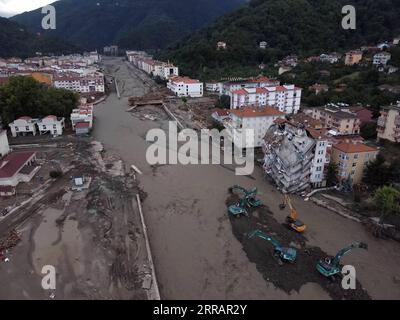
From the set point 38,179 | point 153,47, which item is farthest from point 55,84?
point 153,47

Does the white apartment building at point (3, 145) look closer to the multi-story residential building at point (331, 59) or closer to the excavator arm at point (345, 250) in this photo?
the excavator arm at point (345, 250)

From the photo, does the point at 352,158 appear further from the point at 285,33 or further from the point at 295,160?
the point at 285,33

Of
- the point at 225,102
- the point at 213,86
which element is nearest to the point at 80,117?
the point at 225,102

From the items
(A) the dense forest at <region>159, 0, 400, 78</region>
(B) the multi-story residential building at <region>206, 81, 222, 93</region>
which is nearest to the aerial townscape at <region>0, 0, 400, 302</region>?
(B) the multi-story residential building at <region>206, 81, 222, 93</region>

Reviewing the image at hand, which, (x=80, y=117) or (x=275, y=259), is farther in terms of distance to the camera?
(x=80, y=117)

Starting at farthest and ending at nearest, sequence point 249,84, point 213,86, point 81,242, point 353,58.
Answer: point 213,86, point 353,58, point 249,84, point 81,242

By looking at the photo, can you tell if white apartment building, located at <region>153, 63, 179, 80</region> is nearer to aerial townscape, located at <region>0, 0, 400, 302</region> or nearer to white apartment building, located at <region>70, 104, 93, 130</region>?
aerial townscape, located at <region>0, 0, 400, 302</region>
